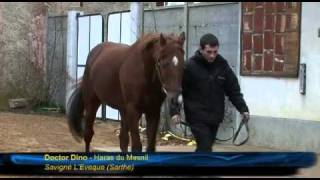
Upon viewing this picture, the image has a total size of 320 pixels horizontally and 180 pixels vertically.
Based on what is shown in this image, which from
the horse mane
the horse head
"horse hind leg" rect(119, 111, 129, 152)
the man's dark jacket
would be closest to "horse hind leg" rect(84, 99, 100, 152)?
"horse hind leg" rect(119, 111, 129, 152)

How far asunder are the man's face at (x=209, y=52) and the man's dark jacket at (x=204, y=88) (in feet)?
0.16

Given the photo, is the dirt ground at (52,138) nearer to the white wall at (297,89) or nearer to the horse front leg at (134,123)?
the white wall at (297,89)

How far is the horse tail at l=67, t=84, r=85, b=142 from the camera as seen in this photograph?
910cm

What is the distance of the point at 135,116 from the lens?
674cm

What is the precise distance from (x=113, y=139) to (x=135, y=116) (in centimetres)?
551

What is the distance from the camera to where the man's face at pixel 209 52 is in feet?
19.6

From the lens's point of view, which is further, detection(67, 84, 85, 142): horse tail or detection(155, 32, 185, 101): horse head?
detection(67, 84, 85, 142): horse tail

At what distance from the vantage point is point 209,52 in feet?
19.6

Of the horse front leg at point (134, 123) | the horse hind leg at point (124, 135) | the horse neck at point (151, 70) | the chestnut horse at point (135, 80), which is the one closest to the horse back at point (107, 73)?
the chestnut horse at point (135, 80)

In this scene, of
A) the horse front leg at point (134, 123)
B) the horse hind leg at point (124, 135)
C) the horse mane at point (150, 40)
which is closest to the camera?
the horse mane at point (150, 40)

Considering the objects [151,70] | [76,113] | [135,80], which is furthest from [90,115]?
[151,70]

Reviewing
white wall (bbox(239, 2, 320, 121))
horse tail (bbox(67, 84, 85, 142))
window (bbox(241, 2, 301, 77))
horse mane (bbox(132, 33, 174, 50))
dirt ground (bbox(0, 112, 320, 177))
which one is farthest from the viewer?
dirt ground (bbox(0, 112, 320, 177))

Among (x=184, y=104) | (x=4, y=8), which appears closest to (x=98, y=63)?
(x=184, y=104)

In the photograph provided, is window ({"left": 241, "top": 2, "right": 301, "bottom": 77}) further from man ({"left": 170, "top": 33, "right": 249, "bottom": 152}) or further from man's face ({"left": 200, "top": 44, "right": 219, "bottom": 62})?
man's face ({"left": 200, "top": 44, "right": 219, "bottom": 62})
